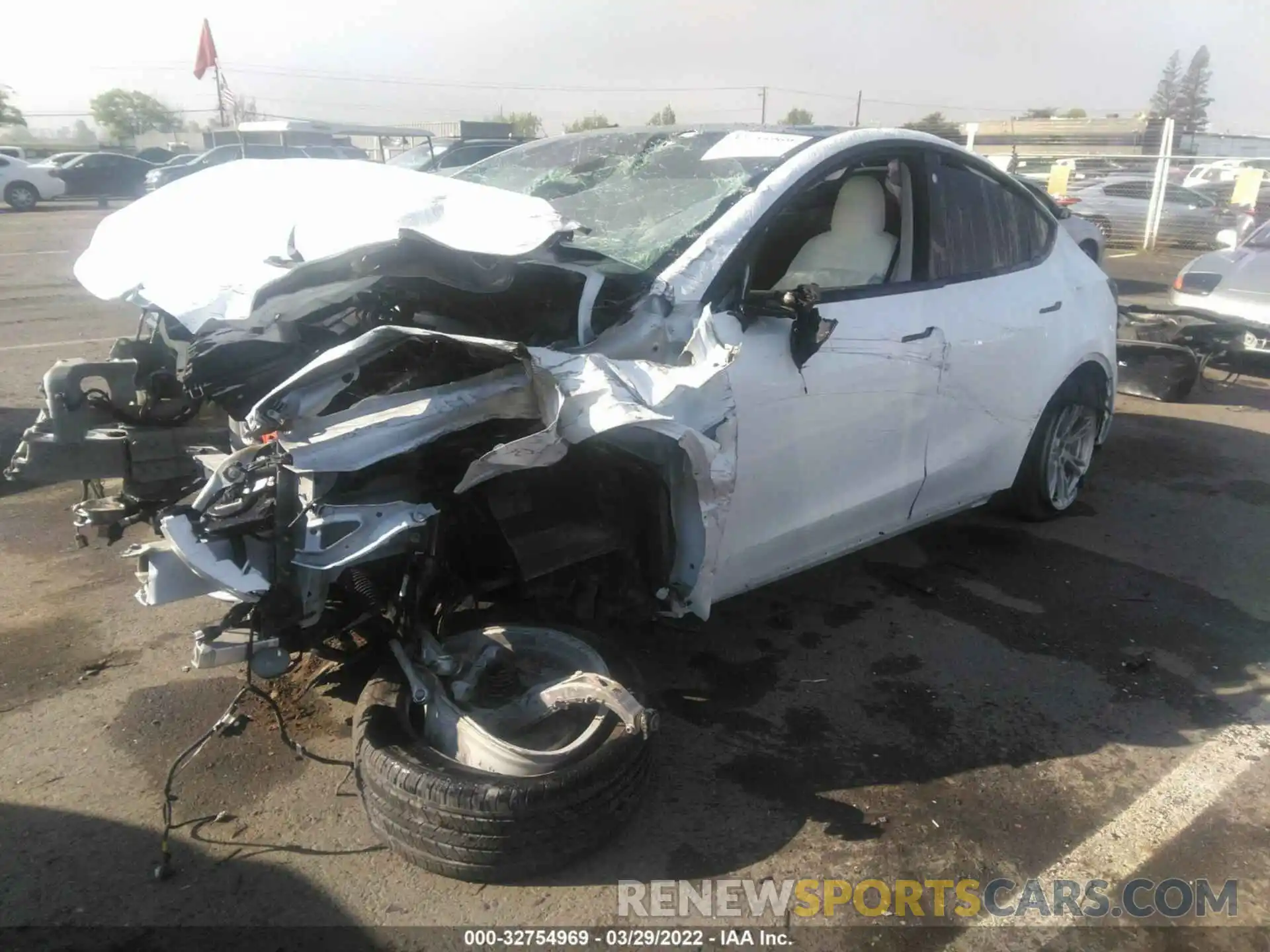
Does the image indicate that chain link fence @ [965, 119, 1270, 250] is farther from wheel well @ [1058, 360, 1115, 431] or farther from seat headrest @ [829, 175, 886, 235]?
seat headrest @ [829, 175, 886, 235]

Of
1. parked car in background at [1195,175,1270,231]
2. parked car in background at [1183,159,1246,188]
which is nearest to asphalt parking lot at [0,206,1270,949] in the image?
parked car in background at [1195,175,1270,231]

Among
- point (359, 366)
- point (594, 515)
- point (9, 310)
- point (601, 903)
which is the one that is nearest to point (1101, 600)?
point (594, 515)

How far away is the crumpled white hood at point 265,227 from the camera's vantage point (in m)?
2.71

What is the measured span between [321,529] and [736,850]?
54.7 inches

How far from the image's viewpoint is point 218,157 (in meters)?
21.9

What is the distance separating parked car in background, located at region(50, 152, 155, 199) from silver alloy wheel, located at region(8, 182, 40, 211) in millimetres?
2356

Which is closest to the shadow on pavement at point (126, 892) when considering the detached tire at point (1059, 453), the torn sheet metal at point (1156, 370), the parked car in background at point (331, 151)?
the detached tire at point (1059, 453)

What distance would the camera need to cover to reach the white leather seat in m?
3.57

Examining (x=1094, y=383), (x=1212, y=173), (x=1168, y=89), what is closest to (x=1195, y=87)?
(x=1168, y=89)

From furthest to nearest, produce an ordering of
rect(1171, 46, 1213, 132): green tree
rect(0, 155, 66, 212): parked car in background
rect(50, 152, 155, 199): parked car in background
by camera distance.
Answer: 1. rect(1171, 46, 1213, 132): green tree
2. rect(50, 152, 155, 199): parked car in background
3. rect(0, 155, 66, 212): parked car in background

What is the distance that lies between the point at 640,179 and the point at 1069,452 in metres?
2.69

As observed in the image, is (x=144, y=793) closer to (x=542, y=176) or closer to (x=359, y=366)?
(x=359, y=366)

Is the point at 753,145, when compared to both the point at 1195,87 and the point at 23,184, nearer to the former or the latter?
the point at 23,184

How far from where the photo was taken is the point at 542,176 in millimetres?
4074
